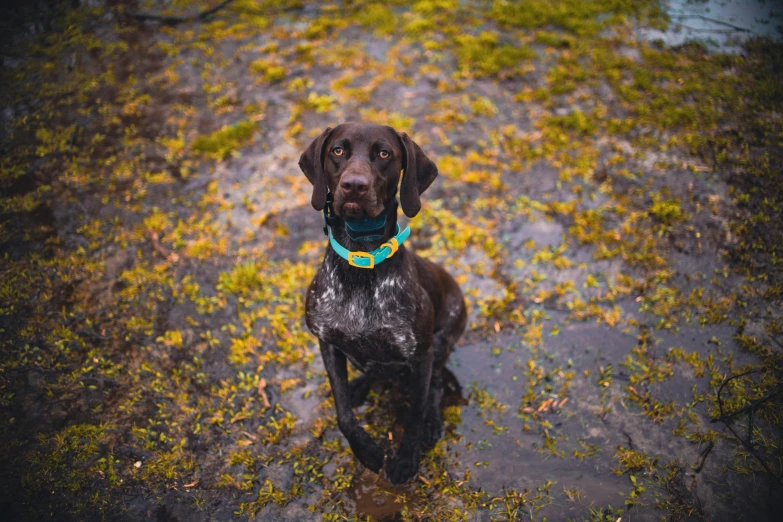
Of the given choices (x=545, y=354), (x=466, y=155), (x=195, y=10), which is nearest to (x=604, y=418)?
(x=545, y=354)

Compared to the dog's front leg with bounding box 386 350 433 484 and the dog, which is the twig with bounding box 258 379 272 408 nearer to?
the dog

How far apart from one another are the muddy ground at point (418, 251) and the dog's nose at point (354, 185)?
2245mm

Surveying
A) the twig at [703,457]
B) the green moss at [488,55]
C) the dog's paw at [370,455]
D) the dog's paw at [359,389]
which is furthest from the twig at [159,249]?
the twig at [703,457]

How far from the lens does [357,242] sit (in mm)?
3406

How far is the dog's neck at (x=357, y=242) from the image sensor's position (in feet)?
11.2

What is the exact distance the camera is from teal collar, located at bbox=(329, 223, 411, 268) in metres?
3.24

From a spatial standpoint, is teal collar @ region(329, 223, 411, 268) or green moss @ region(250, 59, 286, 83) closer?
teal collar @ region(329, 223, 411, 268)

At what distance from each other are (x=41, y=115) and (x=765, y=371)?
982 cm

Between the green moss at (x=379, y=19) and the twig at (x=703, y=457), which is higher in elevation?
the green moss at (x=379, y=19)

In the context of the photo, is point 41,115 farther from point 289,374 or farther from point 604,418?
point 604,418

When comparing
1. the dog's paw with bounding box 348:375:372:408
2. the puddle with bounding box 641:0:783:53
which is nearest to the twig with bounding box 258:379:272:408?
the dog's paw with bounding box 348:375:372:408

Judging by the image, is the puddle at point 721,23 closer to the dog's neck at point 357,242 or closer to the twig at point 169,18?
the dog's neck at point 357,242

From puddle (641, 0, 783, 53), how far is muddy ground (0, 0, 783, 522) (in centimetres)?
36

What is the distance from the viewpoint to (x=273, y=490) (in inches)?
146
